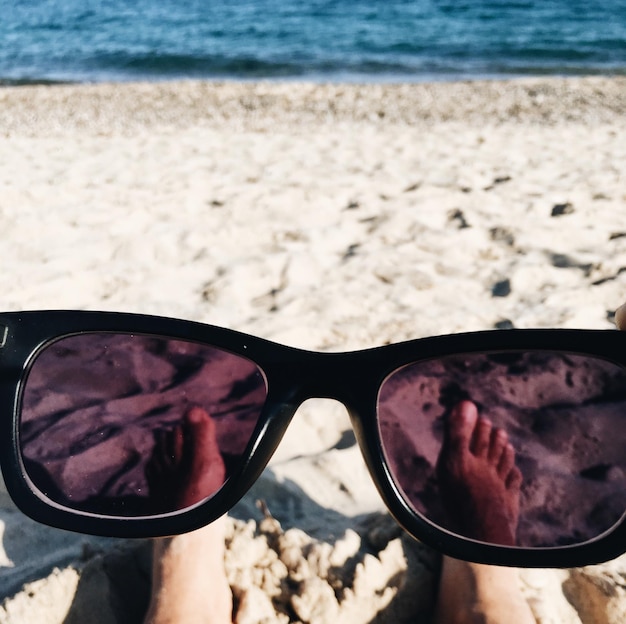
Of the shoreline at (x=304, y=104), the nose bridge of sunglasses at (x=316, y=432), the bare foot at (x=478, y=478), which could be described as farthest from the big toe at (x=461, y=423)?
the shoreline at (x=304, y=104)

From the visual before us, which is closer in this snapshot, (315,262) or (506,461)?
(506,461)

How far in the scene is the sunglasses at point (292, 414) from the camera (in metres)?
0.86

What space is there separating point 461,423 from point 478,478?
0.30 ft

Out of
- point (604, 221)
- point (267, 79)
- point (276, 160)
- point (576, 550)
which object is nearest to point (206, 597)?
point (576, 550)

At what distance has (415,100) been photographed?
18.2 feet

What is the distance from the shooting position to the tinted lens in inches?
33.8

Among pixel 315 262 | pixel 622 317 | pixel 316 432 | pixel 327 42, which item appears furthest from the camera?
pixel 327 42

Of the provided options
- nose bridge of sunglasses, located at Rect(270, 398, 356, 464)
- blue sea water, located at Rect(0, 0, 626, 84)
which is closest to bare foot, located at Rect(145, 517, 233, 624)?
nose bridge of sunglasses, located at Rect(270, 398, 356, 464)

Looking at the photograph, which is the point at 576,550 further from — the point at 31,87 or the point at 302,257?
the point at 31,87

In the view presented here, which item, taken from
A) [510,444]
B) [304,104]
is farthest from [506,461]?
[304,104]

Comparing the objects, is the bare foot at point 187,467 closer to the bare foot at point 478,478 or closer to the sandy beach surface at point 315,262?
the sandy beach surface at point 315,262

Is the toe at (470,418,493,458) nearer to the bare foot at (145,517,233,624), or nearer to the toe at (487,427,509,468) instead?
the toe at (487,427,509,468)

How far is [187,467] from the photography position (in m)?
0.91

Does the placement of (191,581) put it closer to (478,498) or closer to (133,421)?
(133,421)
